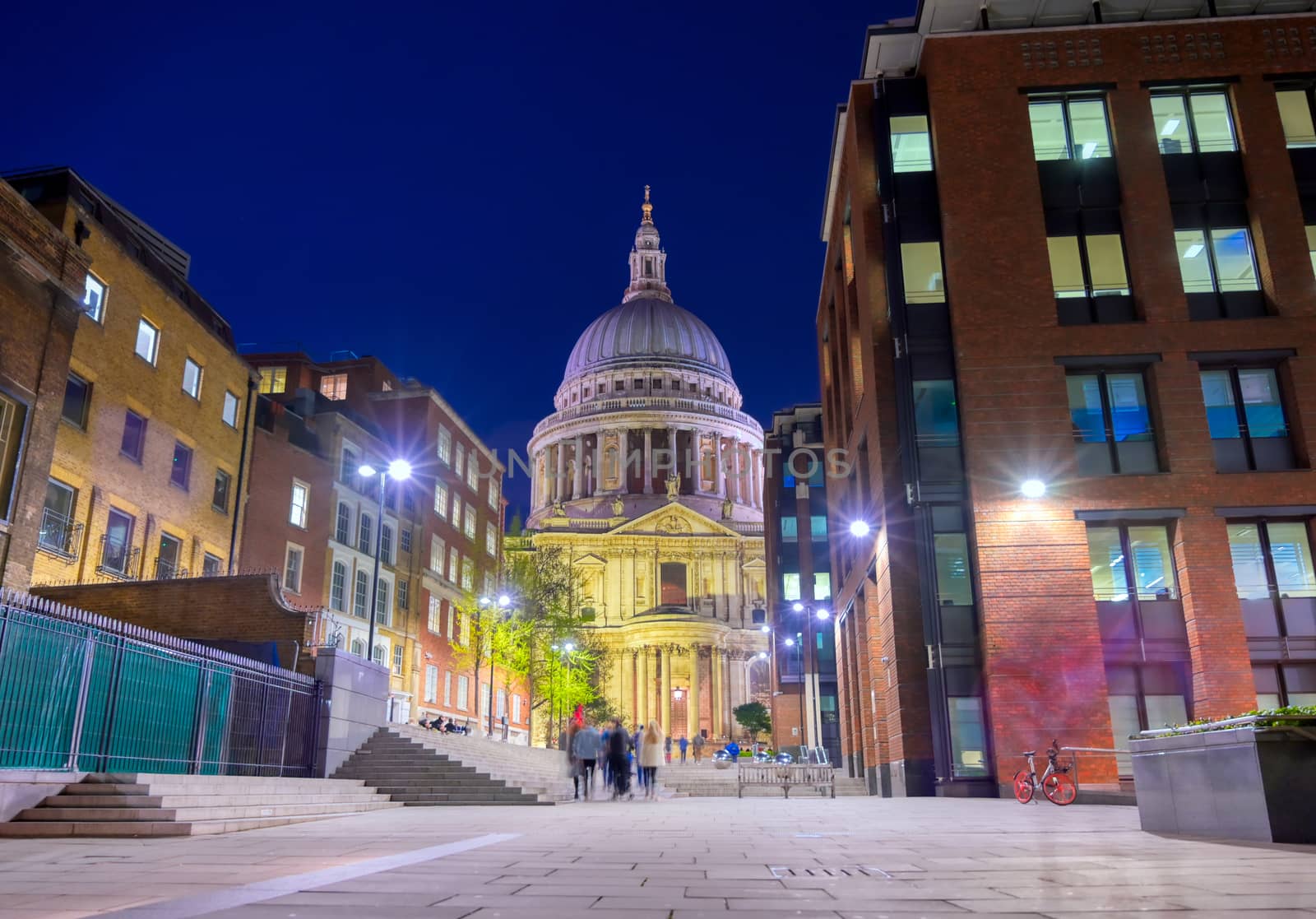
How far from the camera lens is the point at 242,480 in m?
38.4

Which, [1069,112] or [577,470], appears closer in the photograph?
[1069,112]

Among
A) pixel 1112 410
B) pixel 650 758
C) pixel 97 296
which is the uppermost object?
pixel 97 296

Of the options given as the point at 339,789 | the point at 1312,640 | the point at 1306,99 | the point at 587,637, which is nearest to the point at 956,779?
the point at 1312,640

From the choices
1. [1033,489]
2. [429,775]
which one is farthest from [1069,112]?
[429,775]

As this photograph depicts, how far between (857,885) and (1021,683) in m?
18.7

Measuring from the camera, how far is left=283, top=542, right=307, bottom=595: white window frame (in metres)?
41.1

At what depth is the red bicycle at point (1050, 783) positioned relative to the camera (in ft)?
72.8

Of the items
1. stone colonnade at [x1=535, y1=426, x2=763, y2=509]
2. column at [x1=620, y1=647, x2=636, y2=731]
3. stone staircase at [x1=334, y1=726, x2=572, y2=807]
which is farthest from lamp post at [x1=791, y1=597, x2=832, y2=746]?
stone colonnade at [x1=535, y1=426, x2=763, y2=509]

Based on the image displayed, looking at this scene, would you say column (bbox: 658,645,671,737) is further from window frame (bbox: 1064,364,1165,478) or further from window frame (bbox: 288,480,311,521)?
window frame (bbox: 1064,364,1165,478)

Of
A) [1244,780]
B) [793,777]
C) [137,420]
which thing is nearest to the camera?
[1244,780]

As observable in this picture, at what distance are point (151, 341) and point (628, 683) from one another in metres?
64.8

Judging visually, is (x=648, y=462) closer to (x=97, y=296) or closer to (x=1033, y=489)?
(x=97, y=296)

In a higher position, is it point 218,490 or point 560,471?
point 560,471

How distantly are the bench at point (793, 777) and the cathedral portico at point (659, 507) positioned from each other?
31340 mm
